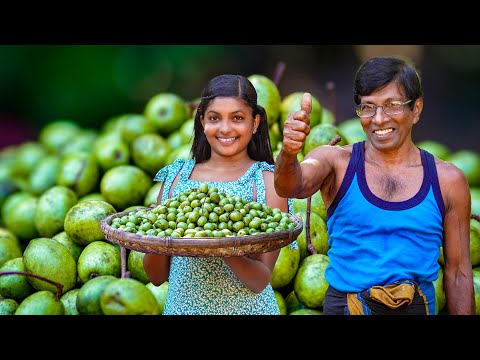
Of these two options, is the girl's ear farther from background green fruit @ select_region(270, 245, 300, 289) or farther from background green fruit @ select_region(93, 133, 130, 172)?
background green fruit @ select_region(93, 133, 130, 172)

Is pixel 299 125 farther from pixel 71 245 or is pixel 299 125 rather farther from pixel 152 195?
pixel 71 245

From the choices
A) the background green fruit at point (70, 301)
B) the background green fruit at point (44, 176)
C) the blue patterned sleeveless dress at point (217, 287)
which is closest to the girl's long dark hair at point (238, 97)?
the blue patterned sleeveless dress at point (217, 287)

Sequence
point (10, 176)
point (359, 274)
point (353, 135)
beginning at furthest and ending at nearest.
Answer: point (10, 176) → point (353, 135) → point (359, 274)

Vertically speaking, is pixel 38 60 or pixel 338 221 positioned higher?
pixel 38 60

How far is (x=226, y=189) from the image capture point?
254cm

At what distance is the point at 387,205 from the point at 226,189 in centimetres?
67

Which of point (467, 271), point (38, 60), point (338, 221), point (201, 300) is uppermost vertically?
point (38, 60)

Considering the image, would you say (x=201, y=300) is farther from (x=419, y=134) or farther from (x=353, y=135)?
(x=419, y=134)

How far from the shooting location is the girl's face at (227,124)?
2465 mm

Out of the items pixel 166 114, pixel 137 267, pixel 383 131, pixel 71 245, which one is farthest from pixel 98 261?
pixel 383 131
